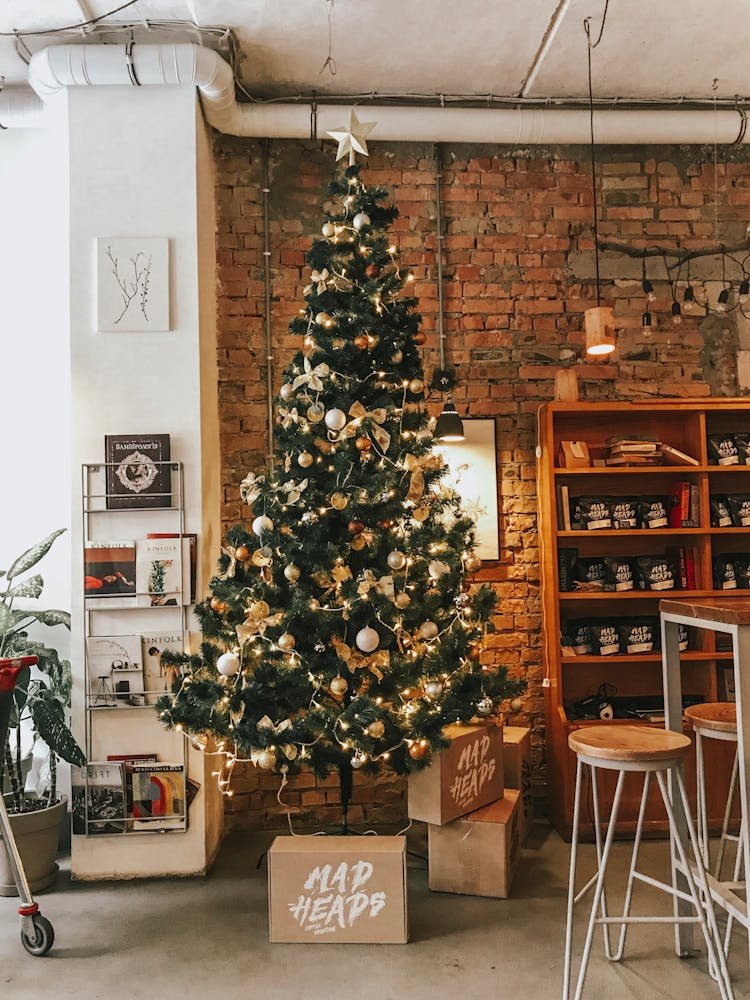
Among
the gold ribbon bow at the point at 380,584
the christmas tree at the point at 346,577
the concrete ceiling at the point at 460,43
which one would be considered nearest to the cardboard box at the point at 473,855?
the christmas tree at the point at 346,577

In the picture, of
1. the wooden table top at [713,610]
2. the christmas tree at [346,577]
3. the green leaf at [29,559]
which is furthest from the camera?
the green leaf at [29,559]

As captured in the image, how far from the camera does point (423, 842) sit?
12.3 feet

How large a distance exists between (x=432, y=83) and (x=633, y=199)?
3.88 feet

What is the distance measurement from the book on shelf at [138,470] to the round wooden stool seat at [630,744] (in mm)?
1951

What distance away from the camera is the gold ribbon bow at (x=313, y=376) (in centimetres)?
315

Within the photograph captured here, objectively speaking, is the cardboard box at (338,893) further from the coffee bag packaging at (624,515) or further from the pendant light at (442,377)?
the coffee bag packaging at (624,515)

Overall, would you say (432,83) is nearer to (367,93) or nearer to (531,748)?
(367,93)

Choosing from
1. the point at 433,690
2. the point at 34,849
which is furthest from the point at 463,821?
the point at 34,849

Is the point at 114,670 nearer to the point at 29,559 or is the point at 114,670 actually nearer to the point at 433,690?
the point at 29,559

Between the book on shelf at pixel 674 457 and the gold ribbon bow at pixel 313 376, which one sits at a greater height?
the gold ribbon bow at pixel 313 376

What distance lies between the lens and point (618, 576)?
12.9 ft

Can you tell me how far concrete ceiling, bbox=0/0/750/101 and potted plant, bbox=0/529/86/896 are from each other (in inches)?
87.4

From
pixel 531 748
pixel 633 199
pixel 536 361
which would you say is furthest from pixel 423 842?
pixel 633 199

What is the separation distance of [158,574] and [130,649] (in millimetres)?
324
